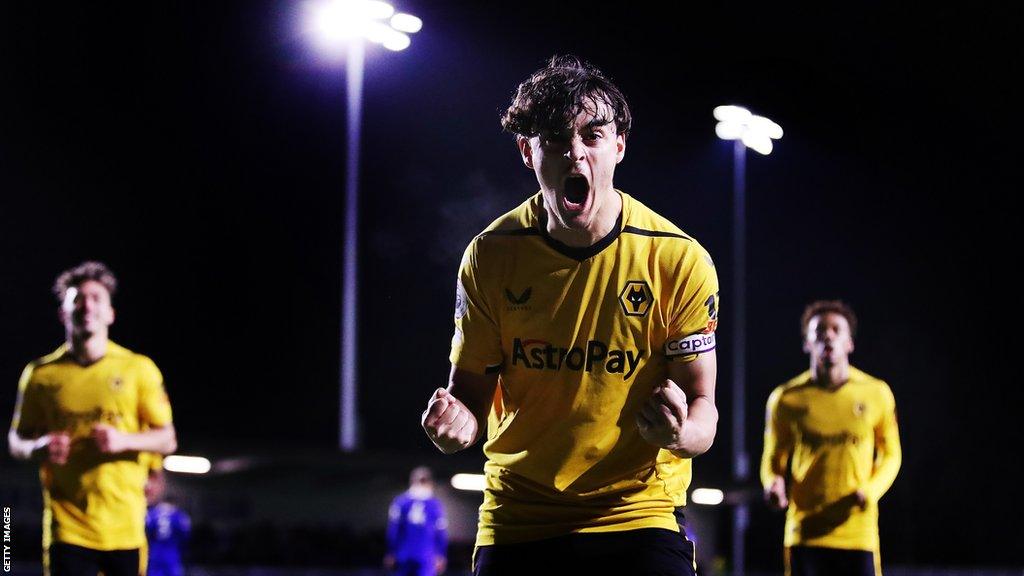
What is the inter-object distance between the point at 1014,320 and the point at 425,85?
1915cm

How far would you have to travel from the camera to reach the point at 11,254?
66.2ft

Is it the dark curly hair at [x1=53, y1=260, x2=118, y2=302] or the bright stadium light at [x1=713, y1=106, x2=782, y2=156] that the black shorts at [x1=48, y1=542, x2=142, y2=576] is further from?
the bright stadium light at [x1=713, y1=106, x2=782, y2=156]

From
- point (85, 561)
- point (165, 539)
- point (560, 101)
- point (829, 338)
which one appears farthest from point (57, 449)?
point (165, 539)

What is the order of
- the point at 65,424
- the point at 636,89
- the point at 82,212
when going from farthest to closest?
the point at 636,89 < the point at 82,212 < the point at 65,424

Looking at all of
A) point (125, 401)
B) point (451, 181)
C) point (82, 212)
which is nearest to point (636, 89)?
point (451, 181)

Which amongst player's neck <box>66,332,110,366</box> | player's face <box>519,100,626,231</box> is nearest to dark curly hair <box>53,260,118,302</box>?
player's neck <box>66,332,110,366</box>

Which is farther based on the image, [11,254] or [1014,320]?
[1014,320]

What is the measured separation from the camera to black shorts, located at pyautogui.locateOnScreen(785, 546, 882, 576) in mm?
8844

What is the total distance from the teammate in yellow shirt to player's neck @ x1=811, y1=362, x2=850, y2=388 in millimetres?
5397

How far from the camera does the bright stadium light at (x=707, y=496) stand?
3066 centimetres

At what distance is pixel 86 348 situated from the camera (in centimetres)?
793

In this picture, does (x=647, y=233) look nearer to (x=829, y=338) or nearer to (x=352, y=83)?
(x=829, y=338)

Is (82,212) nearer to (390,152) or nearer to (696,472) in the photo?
(390,152)

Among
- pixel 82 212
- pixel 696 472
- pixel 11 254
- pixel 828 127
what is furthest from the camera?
pixel 828 127
